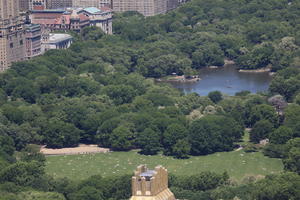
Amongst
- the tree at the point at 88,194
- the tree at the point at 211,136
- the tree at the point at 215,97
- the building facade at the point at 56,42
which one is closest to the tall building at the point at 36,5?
the building facade at the point at 56,42

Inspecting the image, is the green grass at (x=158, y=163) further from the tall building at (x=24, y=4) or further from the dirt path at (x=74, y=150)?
the tall building at (x=24, y=4)

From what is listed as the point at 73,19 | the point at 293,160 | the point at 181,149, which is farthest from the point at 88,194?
the point at 73,19

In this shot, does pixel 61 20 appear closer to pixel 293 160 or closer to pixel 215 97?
pixel 215 97

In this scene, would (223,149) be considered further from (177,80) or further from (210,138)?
(177,80)

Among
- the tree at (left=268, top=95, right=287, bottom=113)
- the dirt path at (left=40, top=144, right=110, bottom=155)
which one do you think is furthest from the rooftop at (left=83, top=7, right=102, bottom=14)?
the dirt path at (left=40, top=144, right=110, bottom=155)

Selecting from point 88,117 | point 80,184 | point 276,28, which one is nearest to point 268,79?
point 276,28

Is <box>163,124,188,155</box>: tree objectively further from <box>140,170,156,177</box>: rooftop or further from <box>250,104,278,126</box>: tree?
<box>140,170,156,177</box>: rooftop
